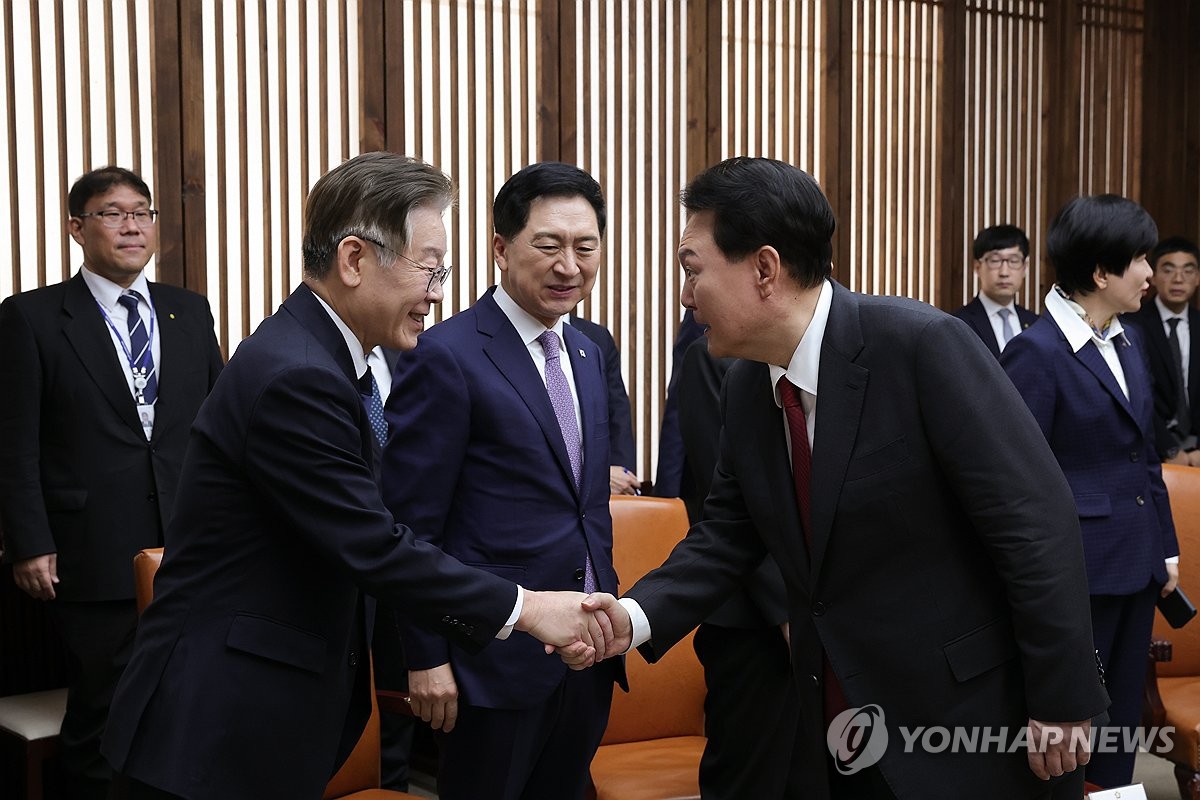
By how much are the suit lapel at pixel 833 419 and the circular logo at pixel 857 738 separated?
23cm

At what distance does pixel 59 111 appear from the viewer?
4145 mm

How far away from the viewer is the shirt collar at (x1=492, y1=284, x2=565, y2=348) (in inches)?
99.6

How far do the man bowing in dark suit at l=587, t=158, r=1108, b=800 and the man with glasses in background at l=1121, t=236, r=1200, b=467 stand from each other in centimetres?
422

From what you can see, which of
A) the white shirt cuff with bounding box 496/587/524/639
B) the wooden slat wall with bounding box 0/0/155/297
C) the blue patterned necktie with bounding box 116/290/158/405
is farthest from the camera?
the wooden slat wall with bounding box 0/0/155/297

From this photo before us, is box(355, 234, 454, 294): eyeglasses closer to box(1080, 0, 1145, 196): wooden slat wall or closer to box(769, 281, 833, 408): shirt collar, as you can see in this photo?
box(769, 281, 833, 408): shirt collar

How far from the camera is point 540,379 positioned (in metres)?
2.46

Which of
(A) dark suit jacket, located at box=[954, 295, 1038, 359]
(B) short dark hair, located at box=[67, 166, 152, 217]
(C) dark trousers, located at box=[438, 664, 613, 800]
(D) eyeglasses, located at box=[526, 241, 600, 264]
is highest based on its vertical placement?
(B) short dark hair, located at box=[67, 166, 152, 217]

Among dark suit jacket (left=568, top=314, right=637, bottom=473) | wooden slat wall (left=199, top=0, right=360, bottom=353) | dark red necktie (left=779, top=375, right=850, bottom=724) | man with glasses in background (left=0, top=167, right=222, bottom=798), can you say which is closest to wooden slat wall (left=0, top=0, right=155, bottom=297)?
wooden slat wall (left=199, top=0, right=360, bottom=353)

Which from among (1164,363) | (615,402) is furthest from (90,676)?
(1164,363)

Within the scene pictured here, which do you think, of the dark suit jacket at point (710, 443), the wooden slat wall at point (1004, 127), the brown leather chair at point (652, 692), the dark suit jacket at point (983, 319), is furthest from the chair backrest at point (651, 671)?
the wooden slat wall at point (1004, 127)

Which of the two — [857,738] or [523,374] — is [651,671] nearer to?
[523,374]

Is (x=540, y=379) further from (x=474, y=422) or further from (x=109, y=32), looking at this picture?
(x=109, y=32)

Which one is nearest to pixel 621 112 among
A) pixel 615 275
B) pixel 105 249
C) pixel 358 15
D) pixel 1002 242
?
pixel 615 275

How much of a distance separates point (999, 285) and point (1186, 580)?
2445 millimetres
